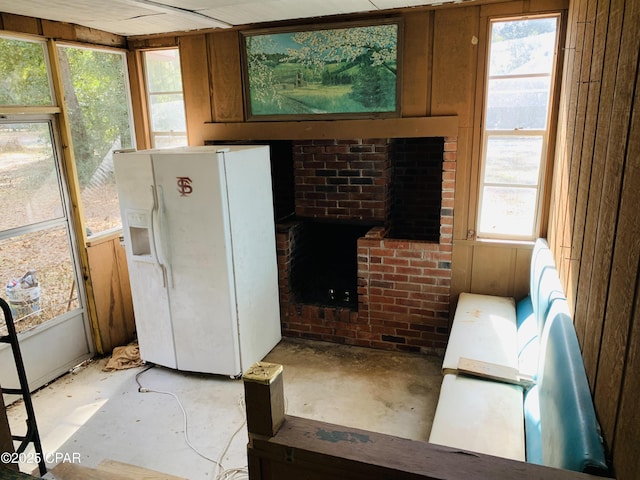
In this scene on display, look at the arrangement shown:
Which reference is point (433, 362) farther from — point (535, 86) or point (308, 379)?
point (535, 86)

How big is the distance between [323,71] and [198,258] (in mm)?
1700

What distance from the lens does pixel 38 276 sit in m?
3.43

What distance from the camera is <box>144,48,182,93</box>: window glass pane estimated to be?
410 centimetres

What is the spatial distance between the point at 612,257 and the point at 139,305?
323 cm

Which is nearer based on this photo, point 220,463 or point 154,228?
point 220,463

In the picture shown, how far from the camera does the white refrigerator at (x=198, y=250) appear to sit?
Result: 3219mm

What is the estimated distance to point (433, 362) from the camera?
12.1 ft

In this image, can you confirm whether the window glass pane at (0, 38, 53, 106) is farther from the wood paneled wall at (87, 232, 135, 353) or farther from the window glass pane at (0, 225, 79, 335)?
the wood paneled wall at (87, 232, 135, 353)

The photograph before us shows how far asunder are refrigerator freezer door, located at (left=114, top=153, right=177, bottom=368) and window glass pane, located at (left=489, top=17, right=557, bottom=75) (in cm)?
252

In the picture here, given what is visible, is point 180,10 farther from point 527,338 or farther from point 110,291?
point 527,338

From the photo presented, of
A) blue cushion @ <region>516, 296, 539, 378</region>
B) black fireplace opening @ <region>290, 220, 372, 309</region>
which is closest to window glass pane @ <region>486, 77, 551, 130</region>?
blue cushion @ <region>516, 296, 539, 378</region>

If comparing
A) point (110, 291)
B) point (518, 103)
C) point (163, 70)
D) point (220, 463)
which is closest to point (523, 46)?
point (518, 103)

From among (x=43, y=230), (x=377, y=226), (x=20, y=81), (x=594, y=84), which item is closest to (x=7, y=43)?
(x=20, y=81)

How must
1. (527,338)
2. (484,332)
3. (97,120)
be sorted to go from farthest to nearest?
(97,120), (484,332), (527,338)
